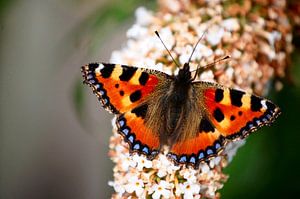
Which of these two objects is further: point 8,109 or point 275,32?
point 8,109

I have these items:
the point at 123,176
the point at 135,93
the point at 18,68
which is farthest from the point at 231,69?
the point at 18,68

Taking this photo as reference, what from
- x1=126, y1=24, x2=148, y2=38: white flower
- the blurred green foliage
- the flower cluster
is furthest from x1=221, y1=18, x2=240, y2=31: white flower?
the blurred green foliage

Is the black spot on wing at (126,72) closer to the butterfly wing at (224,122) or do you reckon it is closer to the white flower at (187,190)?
the butterfly wing at (224,122)

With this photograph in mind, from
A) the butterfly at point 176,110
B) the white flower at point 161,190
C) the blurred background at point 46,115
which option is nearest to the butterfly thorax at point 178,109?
the butterfly at point 176,110

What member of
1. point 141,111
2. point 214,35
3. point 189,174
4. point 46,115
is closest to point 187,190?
point 189,174

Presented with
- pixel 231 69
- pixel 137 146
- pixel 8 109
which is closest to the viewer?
pixel 137 146

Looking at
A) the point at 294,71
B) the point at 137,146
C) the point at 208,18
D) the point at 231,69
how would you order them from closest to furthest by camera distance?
the point at 137,146
the point at 231,69
the point at 208,18
the point at 294,71

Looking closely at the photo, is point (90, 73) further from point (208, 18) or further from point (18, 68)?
point (18, 68)

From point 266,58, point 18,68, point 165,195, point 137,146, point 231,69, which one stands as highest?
point 18,68
